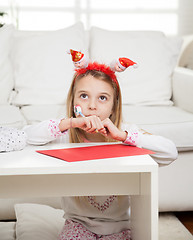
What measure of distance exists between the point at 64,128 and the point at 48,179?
0.74 ft

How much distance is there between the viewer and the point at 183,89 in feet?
7.08

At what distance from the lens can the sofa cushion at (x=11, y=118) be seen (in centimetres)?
178

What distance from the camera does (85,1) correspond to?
11.7 feet

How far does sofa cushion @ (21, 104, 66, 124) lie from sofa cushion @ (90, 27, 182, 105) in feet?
1.27

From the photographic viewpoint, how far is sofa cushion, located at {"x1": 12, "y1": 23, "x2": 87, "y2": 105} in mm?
2207

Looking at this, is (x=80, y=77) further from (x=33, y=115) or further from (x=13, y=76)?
(x=13, y=76)

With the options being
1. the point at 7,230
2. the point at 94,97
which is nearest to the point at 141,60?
the point at 94,97

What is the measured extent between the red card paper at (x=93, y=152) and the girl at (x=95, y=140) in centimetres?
13

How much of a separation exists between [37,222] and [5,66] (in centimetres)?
96

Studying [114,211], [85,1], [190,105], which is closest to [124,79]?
[190,105]

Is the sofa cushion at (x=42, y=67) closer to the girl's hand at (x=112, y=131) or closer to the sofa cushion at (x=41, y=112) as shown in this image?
the sofa cushion at (x=41, y=112)

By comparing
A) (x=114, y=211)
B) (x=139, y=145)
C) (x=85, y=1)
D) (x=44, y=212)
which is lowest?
(x=44, y=212)

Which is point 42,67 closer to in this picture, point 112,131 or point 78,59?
point 78,59

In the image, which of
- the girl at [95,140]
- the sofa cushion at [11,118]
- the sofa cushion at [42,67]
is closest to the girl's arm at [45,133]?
the girl at [95,140]
